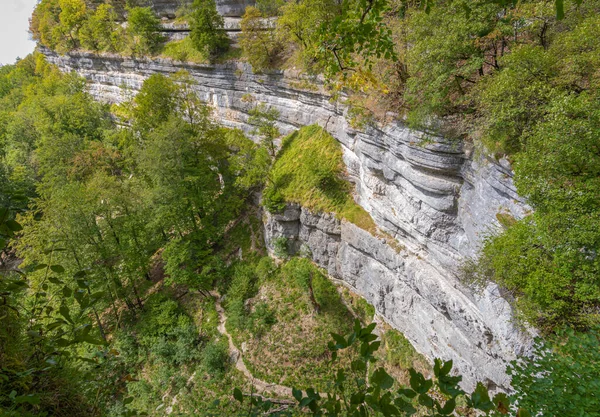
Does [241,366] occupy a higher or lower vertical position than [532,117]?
lower

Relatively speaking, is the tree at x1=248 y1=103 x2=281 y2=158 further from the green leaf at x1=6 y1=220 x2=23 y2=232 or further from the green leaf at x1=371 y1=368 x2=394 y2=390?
the green leaf at x1=371 y1=368 x2=394 y2=390

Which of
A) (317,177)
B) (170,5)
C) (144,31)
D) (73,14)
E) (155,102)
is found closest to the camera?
(317,177)

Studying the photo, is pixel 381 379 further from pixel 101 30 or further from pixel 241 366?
pixel 101 30

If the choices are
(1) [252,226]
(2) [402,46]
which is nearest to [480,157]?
(2) [402,46]

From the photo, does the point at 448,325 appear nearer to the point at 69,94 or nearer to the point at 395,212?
the point at 395,212

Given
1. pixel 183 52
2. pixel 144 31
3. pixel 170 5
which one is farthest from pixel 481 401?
pixel 170 5

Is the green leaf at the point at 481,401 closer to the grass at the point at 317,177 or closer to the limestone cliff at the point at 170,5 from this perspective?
the grass at the point at 317,177
